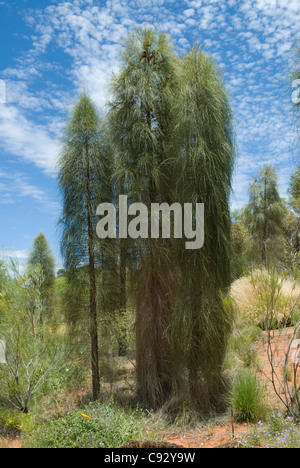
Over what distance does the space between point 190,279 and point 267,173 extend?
36.7ft

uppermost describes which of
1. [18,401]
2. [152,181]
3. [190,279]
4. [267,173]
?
[267,173]

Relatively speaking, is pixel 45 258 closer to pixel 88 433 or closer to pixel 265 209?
pixel 265 209

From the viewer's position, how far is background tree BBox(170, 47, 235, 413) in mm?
5090

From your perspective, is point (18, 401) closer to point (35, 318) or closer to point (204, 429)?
point (35, 318)

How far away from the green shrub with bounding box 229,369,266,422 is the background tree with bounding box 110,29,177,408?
130 cm

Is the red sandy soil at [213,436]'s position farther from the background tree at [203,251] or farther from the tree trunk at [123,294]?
the tree trunk at [123,294]

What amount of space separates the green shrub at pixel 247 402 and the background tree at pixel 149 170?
51.0 inches

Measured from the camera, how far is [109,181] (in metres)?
6.49

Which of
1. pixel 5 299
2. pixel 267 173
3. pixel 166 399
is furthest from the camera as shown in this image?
pixel 267 173

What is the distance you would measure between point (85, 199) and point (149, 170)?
3.99ft

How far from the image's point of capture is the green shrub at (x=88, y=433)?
4.09 metres

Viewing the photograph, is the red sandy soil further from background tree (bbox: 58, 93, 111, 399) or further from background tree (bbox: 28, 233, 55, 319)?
background tree (bbox: 28, 233, 55, 319)

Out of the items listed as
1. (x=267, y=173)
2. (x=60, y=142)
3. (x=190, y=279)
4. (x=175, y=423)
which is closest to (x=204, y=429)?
(x=175, y=423)

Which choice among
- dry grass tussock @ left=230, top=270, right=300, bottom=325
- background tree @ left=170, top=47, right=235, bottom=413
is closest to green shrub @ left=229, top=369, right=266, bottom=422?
background tree @ left=170, top=47, right=235, bottom=413
